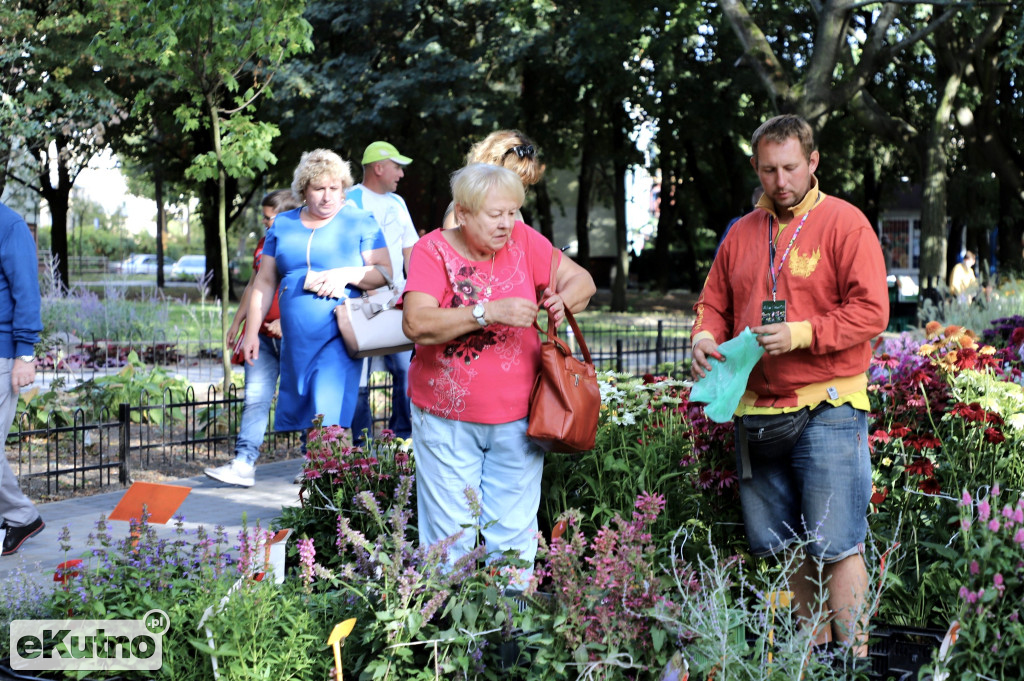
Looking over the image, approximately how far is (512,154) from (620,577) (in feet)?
6.19

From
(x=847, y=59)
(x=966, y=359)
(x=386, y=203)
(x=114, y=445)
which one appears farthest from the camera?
(x=847, y=59)

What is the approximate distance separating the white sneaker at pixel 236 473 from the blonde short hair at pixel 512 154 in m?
3.46

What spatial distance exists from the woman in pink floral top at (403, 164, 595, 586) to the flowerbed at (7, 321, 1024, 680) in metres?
0.18

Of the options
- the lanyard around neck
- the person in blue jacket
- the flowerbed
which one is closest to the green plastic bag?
the lanyard around neck

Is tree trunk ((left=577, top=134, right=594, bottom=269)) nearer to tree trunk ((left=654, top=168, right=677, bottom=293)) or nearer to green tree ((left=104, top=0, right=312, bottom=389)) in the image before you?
tree trunk ((left=654, top=168, right=677, bottom=293))

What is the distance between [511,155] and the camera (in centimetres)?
423

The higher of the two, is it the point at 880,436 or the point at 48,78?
the point at 48,78

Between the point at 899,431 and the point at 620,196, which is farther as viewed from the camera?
the point at 620,196

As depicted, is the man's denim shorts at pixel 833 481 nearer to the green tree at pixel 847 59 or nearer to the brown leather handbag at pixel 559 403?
the brown leather handbag at pixel 559 403

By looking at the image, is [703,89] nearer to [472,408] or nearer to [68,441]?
[68,441]

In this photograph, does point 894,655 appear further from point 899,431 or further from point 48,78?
point 48,78

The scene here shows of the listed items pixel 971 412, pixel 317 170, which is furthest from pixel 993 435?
pixel 317 170

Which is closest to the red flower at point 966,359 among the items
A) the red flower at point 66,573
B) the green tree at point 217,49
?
the red flower at point 66,573

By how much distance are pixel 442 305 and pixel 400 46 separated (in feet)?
70.6
